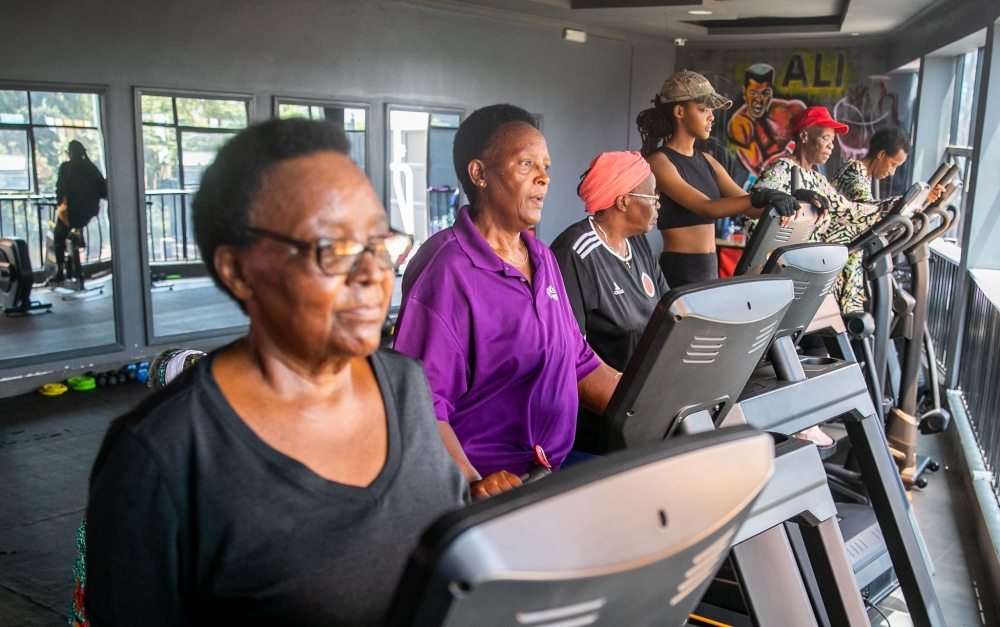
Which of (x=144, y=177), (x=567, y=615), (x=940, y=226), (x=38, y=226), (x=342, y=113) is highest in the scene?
(x=342, y=113)

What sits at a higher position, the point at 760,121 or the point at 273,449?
the point at 760,121

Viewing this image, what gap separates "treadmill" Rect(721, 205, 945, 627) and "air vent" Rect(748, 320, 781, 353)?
30cm

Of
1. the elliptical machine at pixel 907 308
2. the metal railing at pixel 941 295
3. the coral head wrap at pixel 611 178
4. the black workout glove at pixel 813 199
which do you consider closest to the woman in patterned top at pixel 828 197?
the elliptical machine at pixel 907 308

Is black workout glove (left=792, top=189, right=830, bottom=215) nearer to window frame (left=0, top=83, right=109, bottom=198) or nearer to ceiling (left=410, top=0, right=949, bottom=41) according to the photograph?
window frame (left=0, top=83, right=109, bottom=198)

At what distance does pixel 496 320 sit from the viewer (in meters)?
1.85

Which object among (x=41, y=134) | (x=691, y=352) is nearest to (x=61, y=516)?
(x=41, y=134)

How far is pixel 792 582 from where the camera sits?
1.73m

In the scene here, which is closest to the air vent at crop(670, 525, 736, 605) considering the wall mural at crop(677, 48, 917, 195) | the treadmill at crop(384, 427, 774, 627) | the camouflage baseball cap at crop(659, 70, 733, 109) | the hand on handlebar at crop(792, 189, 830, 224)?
the treadmill at crop(384, 427, 774, 627)

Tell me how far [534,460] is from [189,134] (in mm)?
5260

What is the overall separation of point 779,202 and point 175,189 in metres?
4.97

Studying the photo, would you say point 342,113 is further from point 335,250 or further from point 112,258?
point 335,250

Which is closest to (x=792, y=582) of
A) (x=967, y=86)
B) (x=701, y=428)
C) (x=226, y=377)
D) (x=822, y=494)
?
(x=822, y=494)

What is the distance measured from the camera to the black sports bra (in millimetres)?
3527

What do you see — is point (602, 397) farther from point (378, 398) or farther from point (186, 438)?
point (186, 438)
